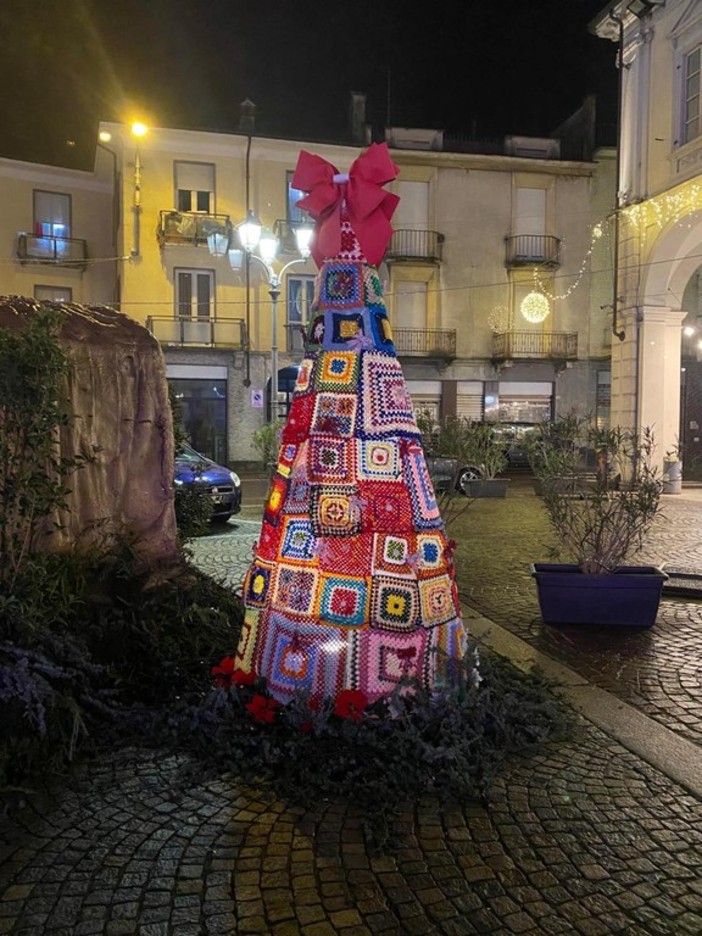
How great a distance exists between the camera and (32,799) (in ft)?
10.3

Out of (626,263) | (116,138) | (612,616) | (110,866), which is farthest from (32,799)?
(116,138)

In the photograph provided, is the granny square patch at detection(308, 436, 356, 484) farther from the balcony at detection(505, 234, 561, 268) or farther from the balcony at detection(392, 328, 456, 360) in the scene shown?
the balcony at detection(505, 234, 561, 268)

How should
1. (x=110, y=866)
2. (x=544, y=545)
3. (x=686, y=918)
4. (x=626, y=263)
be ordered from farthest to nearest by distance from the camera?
(x=626, y=263) < (x=544, y=545) < (x=110, y=866) < (x=686, y=918)

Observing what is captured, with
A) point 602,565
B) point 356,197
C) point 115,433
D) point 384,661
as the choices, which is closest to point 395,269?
point 602,565

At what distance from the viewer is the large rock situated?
4.32 m

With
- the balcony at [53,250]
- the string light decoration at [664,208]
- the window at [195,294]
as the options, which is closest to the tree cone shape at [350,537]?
the string light decoration at [664,208]

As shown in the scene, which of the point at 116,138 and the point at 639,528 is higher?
the point at 116,138

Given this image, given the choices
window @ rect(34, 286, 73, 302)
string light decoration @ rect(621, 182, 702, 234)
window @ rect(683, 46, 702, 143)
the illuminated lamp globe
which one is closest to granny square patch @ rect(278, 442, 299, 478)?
string light decoration @ rect(621, 182, 702, 234)

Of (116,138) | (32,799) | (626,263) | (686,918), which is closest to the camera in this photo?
(686,918)

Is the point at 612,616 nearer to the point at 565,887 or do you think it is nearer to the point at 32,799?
the point at 565,887

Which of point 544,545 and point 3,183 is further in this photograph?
point 3,183

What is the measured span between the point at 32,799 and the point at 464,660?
2.02 meters

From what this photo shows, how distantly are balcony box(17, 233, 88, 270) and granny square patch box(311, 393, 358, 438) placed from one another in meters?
24.7

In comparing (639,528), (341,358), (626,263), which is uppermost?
(626,263)
